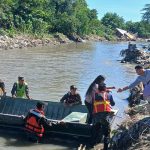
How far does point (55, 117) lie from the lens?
14.9 metres

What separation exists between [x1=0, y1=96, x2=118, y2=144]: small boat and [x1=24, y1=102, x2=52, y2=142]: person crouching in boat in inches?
14.2

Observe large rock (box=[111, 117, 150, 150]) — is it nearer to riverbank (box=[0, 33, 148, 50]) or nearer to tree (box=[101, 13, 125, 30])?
riverbank (box=[0, 33, 148, 50])

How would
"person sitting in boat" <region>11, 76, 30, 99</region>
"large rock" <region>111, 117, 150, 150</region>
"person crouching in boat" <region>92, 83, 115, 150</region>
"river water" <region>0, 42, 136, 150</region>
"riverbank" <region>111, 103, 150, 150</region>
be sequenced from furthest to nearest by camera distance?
"person sitting in boat" <region>11, 76, 30, 99</region>
"river water" <region>0, 42, 136, 150</region>
"person crouching in boat" <region>92, 83, 115, 150</region>
"large rock" <region>111, 117, 150, 150</region>
"riverbank" <region>111, 103, 150, 150</region>

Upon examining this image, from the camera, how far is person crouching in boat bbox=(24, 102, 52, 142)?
41.4ft

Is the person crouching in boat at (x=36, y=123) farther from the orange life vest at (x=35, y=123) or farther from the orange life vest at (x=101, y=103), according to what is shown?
the orange life vest at (x=101, y=103)

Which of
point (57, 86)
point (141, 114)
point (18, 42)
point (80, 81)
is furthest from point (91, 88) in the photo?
point (18, 42)

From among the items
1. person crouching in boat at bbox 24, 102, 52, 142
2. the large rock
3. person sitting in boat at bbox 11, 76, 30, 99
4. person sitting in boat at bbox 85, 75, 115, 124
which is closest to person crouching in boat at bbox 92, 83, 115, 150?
the large rock

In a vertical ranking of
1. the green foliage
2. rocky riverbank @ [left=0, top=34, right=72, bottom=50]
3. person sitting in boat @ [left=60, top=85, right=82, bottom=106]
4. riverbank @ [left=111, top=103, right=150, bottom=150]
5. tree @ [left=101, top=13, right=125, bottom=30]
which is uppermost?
tree @ [left=101, top=13, right=125, bottom=30]

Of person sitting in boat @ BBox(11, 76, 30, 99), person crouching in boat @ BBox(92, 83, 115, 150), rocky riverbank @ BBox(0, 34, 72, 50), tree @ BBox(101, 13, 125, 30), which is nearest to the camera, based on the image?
person crouching in boat @ BBox(92, 83, 115, 150)

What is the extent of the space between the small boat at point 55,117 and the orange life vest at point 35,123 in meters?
0.43

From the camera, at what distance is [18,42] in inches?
2244

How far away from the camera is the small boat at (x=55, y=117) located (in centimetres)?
1302

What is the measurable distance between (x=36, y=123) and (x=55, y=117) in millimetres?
2262

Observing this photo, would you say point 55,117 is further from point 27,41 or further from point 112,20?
point 112,20
